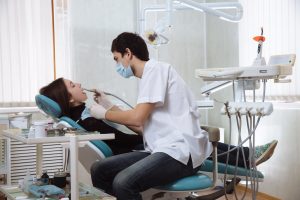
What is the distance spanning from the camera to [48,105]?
206 centimetres

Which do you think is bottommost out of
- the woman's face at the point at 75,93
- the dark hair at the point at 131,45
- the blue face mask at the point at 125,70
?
the woman's face at the point at 75,93

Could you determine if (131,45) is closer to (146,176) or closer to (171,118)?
(171,118)

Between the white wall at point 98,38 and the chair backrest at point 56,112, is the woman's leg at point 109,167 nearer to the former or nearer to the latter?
the chair backrest at point 56,112

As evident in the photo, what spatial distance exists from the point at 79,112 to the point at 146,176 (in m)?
0.82

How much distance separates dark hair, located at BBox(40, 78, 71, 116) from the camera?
2.22 metres

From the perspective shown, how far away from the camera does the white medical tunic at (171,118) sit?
5.72 ft

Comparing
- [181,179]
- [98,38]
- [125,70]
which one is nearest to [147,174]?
[181,179]

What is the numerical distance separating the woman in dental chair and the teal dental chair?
0.11m

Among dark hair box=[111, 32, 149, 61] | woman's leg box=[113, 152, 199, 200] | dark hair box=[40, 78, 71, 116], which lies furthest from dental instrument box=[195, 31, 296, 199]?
dark hair box=[40, 78, 71, 116]

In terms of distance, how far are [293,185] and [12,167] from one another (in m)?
2.23

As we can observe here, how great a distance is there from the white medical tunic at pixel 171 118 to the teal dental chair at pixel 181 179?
0.08 m

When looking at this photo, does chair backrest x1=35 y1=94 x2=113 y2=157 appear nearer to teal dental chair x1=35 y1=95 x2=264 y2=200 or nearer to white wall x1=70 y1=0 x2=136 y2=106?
teal dental chair x1=35 y1=95 x2=264 y2=200

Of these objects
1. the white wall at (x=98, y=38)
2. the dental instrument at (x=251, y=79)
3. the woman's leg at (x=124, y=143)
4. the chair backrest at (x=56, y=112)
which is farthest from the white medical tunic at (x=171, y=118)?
the white wall at (x=98, y=38)

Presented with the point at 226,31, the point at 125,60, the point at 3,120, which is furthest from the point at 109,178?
the point at 226,31
